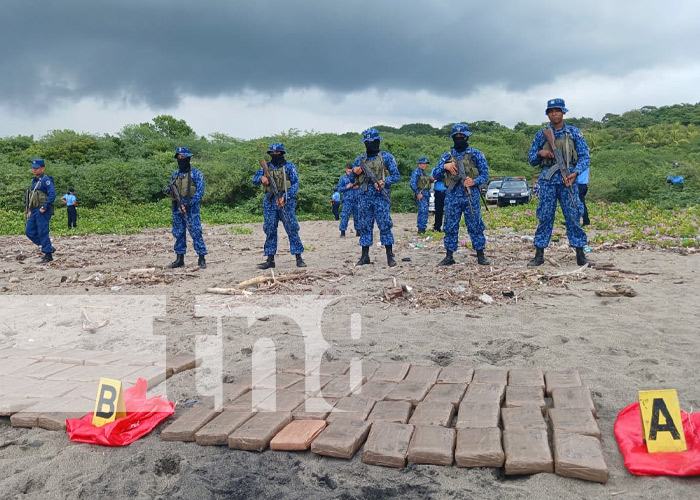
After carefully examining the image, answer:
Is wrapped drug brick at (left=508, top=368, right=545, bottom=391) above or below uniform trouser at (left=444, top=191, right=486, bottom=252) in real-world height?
below

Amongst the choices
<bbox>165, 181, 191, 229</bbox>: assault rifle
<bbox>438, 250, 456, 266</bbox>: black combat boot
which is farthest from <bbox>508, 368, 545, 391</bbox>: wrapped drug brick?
<bbox>165, 181, 191, 229</bbox>: assault rifle

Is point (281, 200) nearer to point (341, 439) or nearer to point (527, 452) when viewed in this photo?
point (341, 439)

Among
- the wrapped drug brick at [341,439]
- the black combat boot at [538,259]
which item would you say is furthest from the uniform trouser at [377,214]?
the wrapped drug brick at [341,439]

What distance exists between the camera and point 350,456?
9.21 ft

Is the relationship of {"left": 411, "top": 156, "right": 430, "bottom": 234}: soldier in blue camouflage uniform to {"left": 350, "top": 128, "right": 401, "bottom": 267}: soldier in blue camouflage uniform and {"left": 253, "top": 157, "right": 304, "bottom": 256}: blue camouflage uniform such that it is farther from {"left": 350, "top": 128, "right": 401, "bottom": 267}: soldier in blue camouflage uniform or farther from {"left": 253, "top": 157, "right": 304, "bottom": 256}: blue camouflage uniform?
{"left": 253, "top": 157, "right": 304, "bottom": 256}: blue camouflage uniform

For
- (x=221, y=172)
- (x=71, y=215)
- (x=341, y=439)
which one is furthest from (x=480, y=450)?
(x=221, y=172)

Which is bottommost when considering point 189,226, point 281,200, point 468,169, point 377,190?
point 189,226

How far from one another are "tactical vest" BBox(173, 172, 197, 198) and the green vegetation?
737 cm

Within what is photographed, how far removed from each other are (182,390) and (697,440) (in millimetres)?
3029

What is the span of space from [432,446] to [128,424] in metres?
1.74

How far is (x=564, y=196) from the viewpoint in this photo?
7.30 m

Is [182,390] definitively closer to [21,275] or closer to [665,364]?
[665,364]

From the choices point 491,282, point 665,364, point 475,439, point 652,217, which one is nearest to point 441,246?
point 491,282

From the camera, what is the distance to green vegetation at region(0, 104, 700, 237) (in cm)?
1839
